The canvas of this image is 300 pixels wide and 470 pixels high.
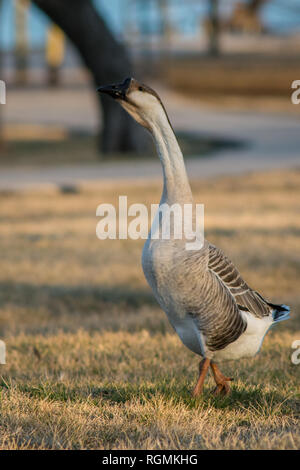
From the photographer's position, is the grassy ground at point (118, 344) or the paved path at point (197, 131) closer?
the grassy ground at point (118, 344)

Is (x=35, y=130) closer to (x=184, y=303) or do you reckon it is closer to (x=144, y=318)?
(x=144, y=318)

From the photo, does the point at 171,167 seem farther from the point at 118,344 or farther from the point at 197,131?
the point at 197,131

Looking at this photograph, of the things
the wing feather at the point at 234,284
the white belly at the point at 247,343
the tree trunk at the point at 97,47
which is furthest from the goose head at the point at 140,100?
the tree trunk at the point at 97,47

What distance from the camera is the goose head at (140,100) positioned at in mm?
2973

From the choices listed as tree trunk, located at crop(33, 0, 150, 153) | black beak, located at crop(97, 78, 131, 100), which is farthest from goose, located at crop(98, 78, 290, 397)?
tree trunk, located at crop(33, 0, 150, 153)

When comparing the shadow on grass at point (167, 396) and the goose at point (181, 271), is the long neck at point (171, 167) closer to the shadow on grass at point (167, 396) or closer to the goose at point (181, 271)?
the goose at point (181, 271)

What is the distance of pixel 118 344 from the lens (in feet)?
16.6

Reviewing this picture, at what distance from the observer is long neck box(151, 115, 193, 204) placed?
3035 millimetres

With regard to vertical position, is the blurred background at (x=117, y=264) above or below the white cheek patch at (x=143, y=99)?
below

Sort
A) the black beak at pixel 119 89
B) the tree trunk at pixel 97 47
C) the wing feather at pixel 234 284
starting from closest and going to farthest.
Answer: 1. the black beak at pixel 119 89
2. the wing feather at pixel 234 284
3. the tree trunk at pixel 97 47

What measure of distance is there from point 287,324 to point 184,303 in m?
2.90

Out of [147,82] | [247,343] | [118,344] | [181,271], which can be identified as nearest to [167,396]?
[247,343]

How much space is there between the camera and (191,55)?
29828mm
